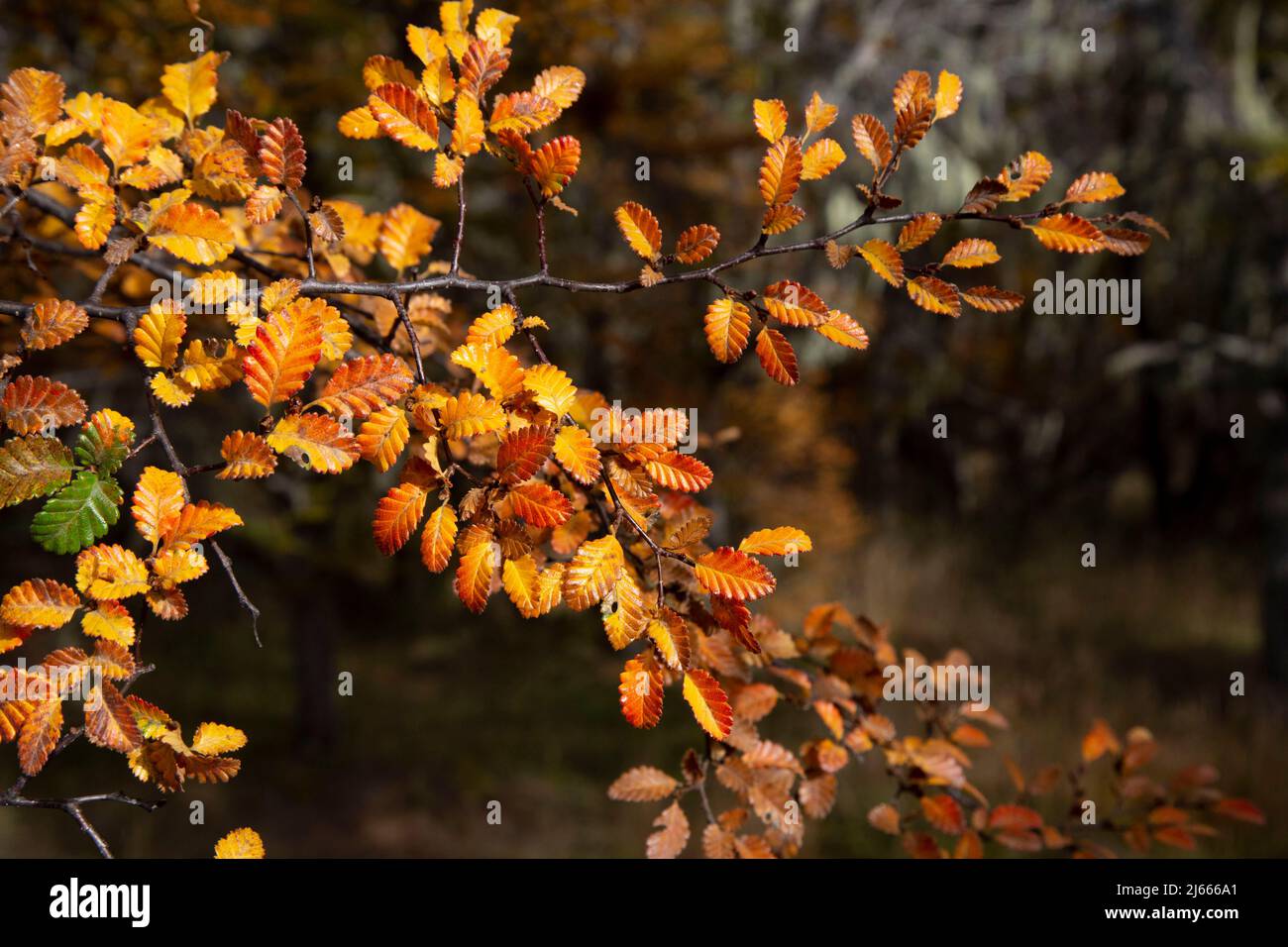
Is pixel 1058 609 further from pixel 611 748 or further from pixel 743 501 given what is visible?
pixel 611 748

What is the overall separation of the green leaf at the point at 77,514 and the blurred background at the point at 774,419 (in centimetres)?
235

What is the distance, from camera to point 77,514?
1.01m

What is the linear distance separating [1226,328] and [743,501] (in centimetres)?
347

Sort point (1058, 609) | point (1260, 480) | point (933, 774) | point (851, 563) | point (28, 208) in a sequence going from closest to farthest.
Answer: point (933, 774), point (28, 208), point (1260, 480), point (1058, 609), point (851, 563)

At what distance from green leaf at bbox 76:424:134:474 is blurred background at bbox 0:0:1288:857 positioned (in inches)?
92.0

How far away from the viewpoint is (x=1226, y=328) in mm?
6262

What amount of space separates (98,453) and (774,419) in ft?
21.8

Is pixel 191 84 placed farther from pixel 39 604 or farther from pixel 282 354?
pixel 39 604

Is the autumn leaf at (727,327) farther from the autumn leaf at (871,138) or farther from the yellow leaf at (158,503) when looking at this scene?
the yellow leaf at (158,503)

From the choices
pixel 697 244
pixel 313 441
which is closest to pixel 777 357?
pixel 697 244

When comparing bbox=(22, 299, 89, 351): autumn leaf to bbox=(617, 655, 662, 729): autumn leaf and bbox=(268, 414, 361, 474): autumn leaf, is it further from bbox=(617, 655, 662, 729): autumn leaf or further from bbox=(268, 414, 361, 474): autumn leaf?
bbox=(617, 655, 662, 729): autumn leaf

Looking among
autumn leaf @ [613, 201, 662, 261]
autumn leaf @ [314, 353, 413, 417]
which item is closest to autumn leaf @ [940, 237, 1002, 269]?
autumn leaf @ [613, 201, 662, 261]

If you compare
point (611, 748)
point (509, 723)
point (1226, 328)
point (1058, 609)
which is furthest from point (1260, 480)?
point (509, 723)

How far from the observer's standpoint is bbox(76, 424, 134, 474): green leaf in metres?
1.03
